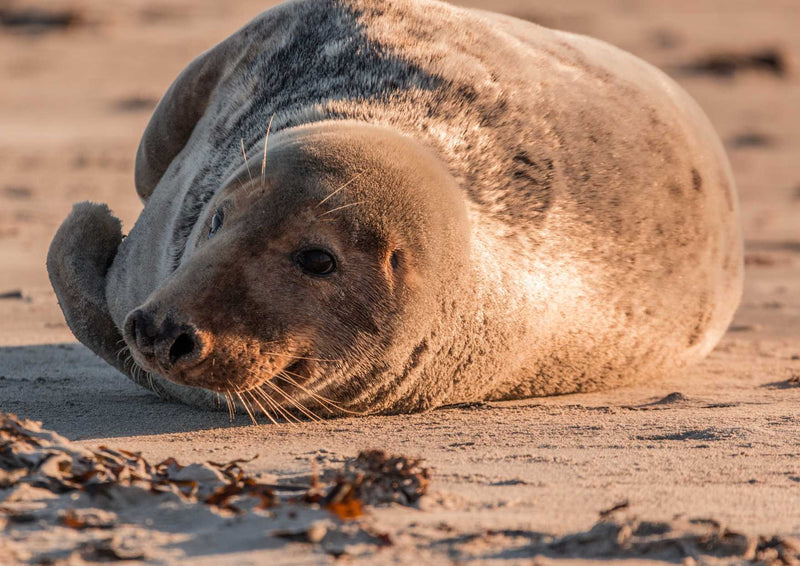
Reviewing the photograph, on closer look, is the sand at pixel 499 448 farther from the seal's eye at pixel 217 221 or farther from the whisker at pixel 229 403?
the seal's eye at pixel 217 221

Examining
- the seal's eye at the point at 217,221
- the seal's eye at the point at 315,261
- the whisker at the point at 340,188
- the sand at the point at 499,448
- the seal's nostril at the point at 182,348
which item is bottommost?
the sand at the point at 499,448

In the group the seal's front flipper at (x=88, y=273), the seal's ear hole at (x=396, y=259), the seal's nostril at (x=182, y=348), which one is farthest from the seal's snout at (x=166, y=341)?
the seal's front flipper at (x=88, y=273)

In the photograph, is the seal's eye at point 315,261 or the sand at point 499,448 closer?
the sand at point 499,448

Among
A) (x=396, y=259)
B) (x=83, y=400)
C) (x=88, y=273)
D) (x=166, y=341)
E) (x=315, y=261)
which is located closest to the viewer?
(x=166, y=341)

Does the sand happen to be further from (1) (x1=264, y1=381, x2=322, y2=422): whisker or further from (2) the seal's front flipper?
(2) the seal's front flipper

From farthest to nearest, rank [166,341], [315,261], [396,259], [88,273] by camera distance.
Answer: [88,273] < [396,259] < [315,261] < [166,341]

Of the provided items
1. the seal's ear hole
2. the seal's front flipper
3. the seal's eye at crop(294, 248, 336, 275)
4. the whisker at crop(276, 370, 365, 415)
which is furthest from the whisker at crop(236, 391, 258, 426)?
the seal's front flipper

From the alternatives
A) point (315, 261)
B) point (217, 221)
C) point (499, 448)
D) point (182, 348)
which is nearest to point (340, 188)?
point (315, 261)

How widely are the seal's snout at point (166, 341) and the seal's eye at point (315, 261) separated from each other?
1.29 ft

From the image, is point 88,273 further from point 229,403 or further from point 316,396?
point 316,396

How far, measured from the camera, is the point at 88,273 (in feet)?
16.8

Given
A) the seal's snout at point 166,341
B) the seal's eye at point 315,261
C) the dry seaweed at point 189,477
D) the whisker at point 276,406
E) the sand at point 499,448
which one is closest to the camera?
the sand at point 499,448

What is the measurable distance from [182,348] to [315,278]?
45 cm

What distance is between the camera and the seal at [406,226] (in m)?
3.85
